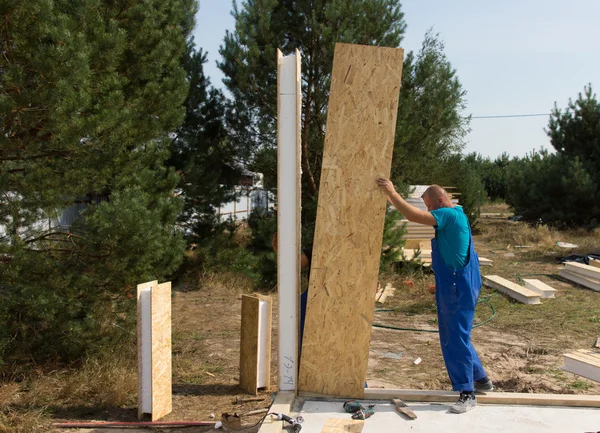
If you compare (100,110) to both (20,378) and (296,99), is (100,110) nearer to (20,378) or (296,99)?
(296,99)

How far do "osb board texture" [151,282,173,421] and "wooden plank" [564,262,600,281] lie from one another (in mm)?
9669

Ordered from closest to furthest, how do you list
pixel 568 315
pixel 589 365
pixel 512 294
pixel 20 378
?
pixel 589 365, pixel 20 378, pixel 568 315, pixel 512 294

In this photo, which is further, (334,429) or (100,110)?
(100,110)

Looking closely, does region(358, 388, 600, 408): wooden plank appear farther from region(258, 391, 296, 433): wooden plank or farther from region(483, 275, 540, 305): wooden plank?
region(483, 275, 540, 305): wooden plank

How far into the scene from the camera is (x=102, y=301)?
234 inches

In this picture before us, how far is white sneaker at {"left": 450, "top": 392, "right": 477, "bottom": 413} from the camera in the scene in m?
4.18

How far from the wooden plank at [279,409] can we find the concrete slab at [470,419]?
13 cm

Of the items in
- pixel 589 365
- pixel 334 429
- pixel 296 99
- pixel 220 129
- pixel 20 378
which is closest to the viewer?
pixel 334 429

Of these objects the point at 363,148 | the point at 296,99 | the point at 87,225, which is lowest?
the point at 87,225

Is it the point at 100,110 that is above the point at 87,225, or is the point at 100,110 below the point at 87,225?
above

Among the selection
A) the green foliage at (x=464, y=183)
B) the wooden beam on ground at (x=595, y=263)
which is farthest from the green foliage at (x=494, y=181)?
the wooden beam on ground at (x=595, y=263)

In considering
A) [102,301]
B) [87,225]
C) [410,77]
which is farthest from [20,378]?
[410,77]

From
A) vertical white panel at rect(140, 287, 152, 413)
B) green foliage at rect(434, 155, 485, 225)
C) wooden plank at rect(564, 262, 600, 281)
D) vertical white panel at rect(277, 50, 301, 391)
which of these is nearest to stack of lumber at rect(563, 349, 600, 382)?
vertical white panel at rect(277, 50, 301, 391)

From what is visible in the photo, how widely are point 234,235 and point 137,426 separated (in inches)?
271
